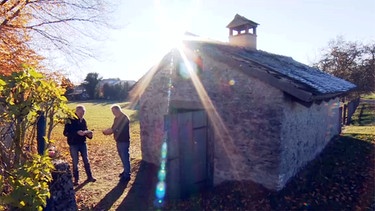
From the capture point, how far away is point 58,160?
171 inches

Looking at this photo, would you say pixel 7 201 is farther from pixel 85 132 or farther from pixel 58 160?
pixel 85 132

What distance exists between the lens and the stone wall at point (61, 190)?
412 cm

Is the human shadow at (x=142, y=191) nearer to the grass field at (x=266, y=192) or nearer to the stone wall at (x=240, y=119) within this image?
the grass field at (x=266, y=192)

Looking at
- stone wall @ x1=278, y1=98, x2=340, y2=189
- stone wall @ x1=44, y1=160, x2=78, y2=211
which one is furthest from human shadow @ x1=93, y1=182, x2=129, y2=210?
stone wall @ x1=278, y1=98, x2=340, y2=189

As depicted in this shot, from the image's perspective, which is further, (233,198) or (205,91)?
(205,91)

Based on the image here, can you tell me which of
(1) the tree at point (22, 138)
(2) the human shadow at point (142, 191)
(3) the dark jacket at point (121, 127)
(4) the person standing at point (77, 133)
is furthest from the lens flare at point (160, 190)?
(1) the tree at point (22, 138)

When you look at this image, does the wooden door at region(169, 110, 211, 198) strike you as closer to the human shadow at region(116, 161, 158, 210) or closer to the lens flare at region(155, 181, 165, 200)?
the lens flare at region(155, 181, 165, 200)

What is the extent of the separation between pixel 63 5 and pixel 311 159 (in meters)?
11.2

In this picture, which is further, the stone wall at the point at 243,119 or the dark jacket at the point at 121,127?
the dark jacket at the point at 121,127

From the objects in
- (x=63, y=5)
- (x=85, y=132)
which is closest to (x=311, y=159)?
(x=85, y=132)

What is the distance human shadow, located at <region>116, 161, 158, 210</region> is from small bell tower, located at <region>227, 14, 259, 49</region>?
22.5ft

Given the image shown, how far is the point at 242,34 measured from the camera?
11625 millimetres

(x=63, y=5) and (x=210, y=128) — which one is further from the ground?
(x=63, y=5)

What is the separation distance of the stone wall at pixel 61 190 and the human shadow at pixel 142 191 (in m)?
1.72
